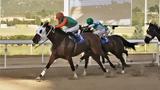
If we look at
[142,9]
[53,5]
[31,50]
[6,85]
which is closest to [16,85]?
[6,85]

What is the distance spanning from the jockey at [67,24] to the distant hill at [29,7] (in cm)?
653

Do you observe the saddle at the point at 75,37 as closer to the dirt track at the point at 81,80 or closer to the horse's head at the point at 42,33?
the horse's head at the point at 42,33

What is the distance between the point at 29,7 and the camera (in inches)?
897

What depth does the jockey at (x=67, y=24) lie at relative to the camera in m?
15.4

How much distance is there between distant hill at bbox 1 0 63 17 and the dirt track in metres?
4.40

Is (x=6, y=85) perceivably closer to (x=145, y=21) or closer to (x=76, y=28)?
(x=76, y=28)

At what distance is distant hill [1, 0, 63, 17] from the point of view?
22188 mm

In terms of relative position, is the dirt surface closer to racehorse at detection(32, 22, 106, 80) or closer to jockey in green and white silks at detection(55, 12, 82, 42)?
racehorse at detection(32, 22, 106, 80)

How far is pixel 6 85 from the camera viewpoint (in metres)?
14.0

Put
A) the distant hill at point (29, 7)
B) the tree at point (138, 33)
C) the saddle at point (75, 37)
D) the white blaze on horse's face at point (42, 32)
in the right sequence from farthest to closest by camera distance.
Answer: the tree at point (138, 33) < the distant hill at point (29, 7) < the saddle at point (75, 37) < the white blaze on horse's face at point (42, 32)

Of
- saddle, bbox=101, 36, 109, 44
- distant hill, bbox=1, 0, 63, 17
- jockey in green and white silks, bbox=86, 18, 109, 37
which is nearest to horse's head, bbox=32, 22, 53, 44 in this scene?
jockey in green and white silks, bbox=86, 18, 109, 37

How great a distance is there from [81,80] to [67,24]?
1777mm

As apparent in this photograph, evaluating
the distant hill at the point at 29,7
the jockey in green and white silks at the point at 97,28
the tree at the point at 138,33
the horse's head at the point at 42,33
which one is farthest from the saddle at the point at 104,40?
the tree at the point at 138,33

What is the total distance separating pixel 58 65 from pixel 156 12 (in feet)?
23.0
